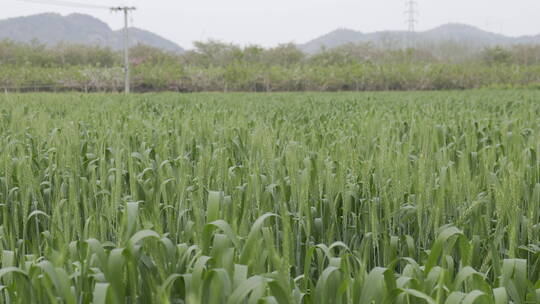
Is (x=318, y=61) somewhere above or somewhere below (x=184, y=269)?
above

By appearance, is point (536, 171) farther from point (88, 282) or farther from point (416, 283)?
point (88, 282)

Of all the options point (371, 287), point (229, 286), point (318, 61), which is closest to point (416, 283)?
point (371, 287)

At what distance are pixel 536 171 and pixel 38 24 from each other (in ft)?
579

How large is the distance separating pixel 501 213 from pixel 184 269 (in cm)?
122

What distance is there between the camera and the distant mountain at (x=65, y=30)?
151m

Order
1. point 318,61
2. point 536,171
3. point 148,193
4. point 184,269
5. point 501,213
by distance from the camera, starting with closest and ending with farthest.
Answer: point 184,269 → point 501,213 → point 148,193 → point 536,171 → point 318,61

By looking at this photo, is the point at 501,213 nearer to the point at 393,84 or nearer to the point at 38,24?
the point at 393,84

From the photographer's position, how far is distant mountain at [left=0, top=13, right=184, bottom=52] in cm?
15105

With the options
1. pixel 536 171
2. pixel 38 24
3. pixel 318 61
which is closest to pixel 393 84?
pixel 318 61

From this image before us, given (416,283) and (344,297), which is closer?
(416,283)

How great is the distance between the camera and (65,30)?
549 feet

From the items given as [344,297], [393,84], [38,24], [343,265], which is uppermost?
[38,24]

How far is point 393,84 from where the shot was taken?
4928 centimetres

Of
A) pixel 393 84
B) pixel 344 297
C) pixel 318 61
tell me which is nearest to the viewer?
pixel 344 297
